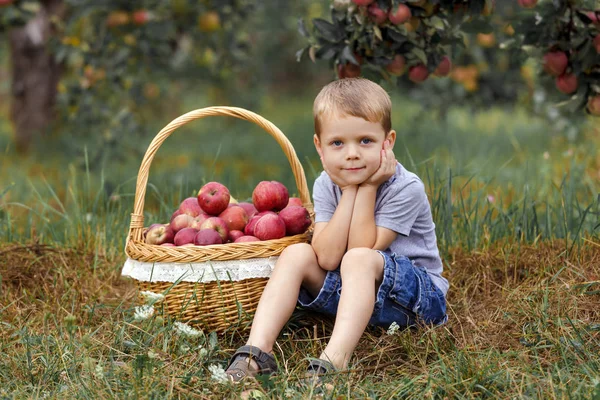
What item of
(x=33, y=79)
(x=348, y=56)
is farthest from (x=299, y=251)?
(x=33, y=79)

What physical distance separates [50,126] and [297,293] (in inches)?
218

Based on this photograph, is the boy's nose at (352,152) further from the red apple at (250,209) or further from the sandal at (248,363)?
the sandal at (248,363)

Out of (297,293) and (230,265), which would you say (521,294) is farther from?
(230,265)

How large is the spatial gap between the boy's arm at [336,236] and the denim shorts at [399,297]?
0.05 metres

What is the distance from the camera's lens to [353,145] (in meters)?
2.34

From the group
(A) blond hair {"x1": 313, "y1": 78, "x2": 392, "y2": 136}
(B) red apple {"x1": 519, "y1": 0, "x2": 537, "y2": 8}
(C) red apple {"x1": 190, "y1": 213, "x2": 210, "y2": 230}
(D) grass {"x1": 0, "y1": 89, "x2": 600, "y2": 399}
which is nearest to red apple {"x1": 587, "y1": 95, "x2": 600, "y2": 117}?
(D) grass {"x1": 0, "y1": 89, "x2": 600, "y2": 399}

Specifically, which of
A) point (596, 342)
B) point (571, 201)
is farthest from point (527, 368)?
point (571, 201)

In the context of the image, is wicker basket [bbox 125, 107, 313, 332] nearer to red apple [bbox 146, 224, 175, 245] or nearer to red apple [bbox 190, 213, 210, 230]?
red apple [bbox 146, 224, 175, 245]

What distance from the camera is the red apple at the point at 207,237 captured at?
2455 millimetres

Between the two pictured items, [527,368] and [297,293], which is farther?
[297,293]

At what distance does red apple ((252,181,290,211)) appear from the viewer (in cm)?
265

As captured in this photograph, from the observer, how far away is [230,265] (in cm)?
238

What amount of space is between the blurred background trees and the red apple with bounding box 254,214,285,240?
0.80m

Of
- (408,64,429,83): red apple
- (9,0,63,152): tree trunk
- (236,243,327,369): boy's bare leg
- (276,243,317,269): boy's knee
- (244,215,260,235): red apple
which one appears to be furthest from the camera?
(9,0,63,152): tree trunk
